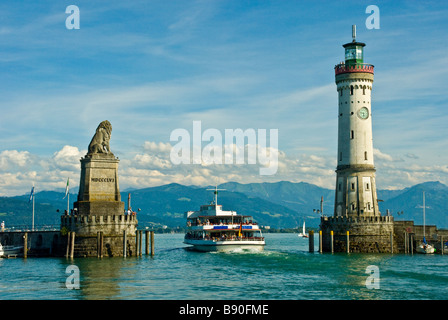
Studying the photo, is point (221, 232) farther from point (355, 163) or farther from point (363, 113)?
point (363, 113)

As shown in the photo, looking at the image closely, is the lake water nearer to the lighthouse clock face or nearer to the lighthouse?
the lighthouse

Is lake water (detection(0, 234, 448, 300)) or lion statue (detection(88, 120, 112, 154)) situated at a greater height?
lion statue (detection(88, 120, 112, 154))

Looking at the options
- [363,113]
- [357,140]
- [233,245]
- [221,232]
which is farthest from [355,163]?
[221,232]

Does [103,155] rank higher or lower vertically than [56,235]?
higher

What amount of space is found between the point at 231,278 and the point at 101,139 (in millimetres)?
32699

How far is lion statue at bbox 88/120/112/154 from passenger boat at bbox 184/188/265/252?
2420 cm

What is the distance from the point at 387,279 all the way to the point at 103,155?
42.3 metres

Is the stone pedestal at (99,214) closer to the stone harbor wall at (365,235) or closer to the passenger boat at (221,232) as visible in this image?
the passenger boat at (221,232)

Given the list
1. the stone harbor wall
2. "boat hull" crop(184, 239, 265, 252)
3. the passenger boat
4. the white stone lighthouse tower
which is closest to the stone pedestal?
"boat hull" crop(184, 239, 265, 252)

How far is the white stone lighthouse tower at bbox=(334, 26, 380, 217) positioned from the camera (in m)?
96.4

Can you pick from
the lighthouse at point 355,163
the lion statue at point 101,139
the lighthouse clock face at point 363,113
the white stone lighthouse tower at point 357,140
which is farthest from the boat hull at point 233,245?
the lighthouse clock face at point 363,113

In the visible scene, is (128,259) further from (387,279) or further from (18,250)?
(387,279)
